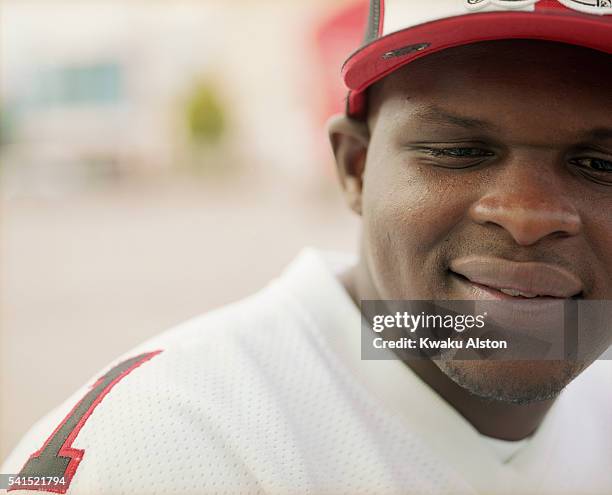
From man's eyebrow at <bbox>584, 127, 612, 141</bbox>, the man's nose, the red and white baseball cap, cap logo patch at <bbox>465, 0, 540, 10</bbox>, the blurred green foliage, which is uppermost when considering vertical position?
the blurred green foliage

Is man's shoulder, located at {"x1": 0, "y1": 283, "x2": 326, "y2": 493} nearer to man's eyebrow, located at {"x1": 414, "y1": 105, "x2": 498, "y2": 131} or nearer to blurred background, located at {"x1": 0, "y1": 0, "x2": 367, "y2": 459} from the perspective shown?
man's eyebrow, located at {"x1": 414, "y1": 105, "x2": 498, "y2": 131}

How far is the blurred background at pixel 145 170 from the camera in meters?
6.73

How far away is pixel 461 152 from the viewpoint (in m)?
1.41

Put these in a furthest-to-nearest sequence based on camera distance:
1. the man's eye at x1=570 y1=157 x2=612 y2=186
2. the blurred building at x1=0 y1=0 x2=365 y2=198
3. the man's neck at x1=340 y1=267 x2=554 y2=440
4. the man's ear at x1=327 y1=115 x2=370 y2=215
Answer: the blurred building at x1=0 y1=0 x2=365 y2=198
the man's ear at x1=327 y1=115 x2=370 y2=215
the man's neck at x1=340 y1=267 x2=554 y2=440
the man's eye at x1=570 y1=157 x2=612 y2=186

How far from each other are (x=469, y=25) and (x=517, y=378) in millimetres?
631

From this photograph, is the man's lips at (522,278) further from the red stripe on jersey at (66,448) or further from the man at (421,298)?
the red stripe on jersey at (66,448)

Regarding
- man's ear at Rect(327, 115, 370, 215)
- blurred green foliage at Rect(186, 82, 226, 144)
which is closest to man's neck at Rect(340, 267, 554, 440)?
man's ear at Rect(327, 115, 370, 215)

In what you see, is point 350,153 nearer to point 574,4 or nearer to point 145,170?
point 574,4

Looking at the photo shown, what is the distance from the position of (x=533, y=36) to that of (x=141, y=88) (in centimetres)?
2955

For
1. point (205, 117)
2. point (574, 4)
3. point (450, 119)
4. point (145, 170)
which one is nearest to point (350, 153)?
point (450, 119)

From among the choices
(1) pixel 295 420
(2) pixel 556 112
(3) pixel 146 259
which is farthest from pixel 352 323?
(3) pixel 146 259

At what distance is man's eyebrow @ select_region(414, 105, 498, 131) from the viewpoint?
4.50 feet

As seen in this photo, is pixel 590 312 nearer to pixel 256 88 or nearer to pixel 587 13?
pixel 587 13

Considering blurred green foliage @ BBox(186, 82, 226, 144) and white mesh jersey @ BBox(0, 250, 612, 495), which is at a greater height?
blurred green foliage @ BBox(186, 82, 226, 144)
